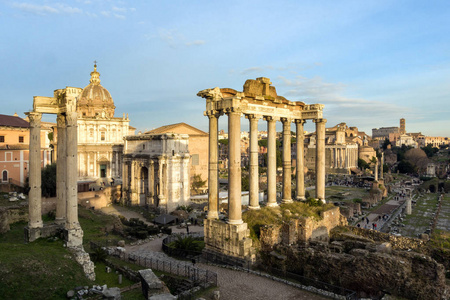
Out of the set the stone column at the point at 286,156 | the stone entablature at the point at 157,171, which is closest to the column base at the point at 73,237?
the stone column at the point at 286,156

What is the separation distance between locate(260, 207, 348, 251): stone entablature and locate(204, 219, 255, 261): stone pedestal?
0.96 meters

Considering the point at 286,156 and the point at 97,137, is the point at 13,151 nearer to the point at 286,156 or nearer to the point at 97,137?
the point at 97,137

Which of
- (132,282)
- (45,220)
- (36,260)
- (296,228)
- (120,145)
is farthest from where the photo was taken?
(120,145)

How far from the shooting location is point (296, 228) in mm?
17797

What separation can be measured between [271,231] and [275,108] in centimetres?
766

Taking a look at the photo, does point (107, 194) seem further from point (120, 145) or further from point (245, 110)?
point (245, 110)

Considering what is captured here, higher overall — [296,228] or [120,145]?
[120,145]

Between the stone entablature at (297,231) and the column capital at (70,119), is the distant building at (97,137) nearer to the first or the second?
the column capital at (70,119)

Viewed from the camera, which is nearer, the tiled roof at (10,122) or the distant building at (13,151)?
the distant building at (13,151)

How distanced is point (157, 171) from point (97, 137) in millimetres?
15201

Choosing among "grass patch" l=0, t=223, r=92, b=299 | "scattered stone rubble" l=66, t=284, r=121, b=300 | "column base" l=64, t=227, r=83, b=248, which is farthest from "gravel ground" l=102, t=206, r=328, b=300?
"column base" l=64, t=227, r=83, b=248

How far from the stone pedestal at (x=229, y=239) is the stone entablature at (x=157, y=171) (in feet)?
72.5

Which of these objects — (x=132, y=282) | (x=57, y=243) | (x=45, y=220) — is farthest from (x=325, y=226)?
(x=45, y=220)

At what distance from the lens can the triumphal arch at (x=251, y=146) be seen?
653 inches
